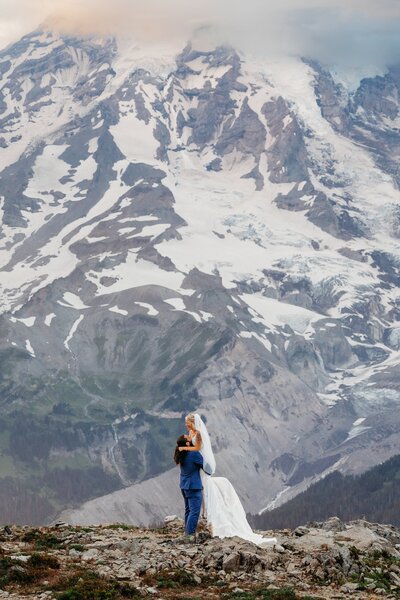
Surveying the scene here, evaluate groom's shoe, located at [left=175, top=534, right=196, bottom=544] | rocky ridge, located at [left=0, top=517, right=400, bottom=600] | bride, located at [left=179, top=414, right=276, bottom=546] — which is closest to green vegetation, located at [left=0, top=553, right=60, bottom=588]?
rocky ridge, located at [left=0, top=517, right=400, bottom=600]

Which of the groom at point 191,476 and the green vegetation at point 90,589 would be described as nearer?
the green vegetation at point 90,589

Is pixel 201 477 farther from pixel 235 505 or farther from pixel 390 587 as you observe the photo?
pixel 390 587

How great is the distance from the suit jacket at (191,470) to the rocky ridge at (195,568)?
2277 millimetres

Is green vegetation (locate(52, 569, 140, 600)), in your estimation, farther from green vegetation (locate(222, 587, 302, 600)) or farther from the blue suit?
the blue suit

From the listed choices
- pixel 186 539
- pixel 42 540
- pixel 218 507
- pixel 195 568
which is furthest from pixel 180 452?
pixel 42 540

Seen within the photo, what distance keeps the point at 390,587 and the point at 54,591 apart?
13.5m

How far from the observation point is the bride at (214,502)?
189ft

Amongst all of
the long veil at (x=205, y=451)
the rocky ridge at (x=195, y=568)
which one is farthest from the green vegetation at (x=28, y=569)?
the long veil at (x=205, y=451)

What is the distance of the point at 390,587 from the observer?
51.7m

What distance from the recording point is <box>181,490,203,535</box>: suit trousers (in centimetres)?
5778

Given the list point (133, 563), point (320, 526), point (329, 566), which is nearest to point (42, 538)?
point (133, 563)

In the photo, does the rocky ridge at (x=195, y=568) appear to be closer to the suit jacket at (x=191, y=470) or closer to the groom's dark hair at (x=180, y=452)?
the suit jacket at (x=191, y=470)

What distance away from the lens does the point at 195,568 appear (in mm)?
52812

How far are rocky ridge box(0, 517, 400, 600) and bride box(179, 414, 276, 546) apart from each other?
885mm
